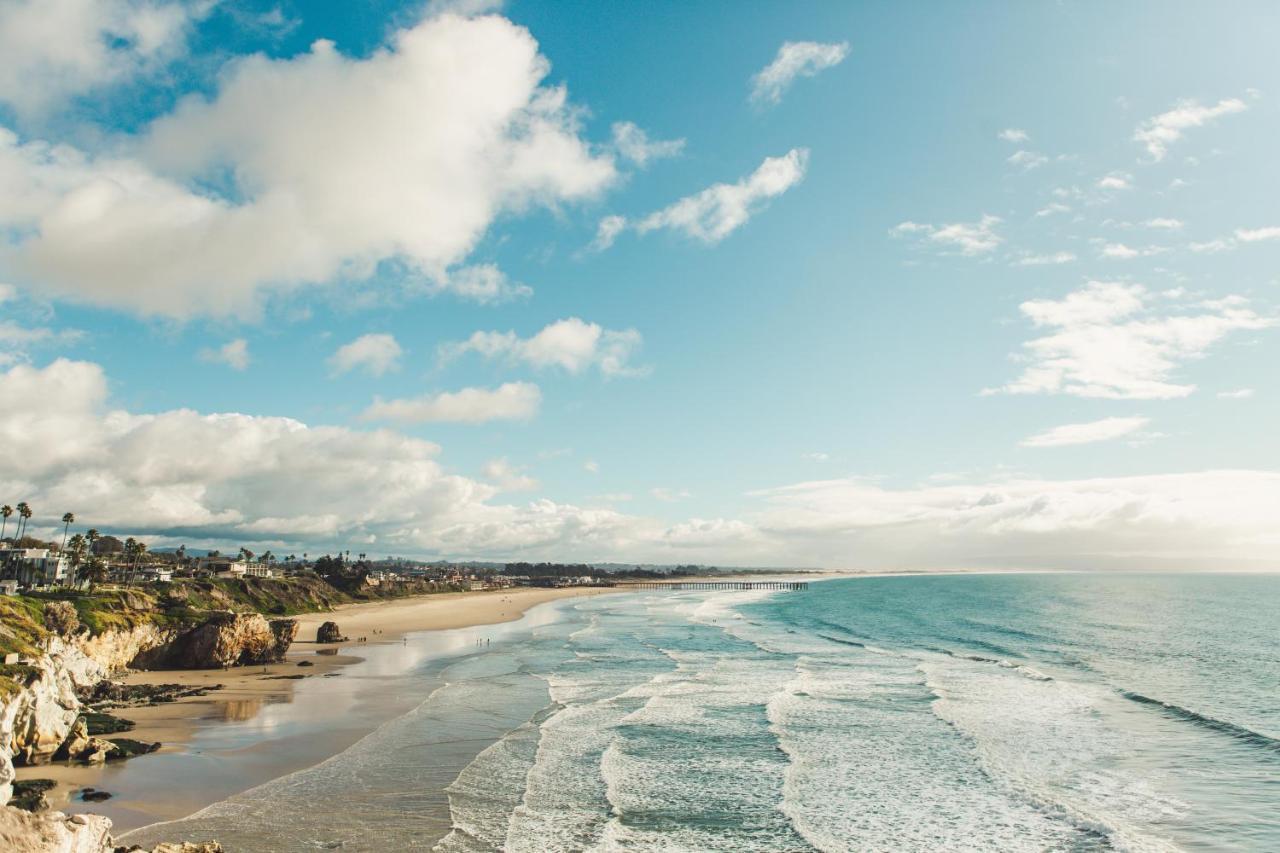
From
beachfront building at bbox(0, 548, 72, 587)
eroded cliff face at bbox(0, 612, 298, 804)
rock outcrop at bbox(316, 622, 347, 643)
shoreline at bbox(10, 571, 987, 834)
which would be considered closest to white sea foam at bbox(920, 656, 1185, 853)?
shoreline at bbox(10, 571, 987, 834)

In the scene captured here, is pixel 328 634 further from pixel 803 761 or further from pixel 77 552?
pixel 803 761

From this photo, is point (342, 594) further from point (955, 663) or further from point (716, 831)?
point (716, 831)

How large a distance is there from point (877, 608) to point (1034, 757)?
93.0 metres

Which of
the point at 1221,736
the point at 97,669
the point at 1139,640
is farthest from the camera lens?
the point at 1139,640

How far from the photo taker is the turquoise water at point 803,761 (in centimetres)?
2092

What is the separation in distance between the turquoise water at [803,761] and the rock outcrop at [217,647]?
1443 centimetres

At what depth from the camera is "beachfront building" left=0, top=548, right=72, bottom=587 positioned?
288 feet

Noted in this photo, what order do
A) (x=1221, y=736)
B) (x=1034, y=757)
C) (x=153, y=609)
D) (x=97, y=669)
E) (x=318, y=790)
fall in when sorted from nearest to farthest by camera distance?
(x=318, y=790)
(x=1034, y=757)
(x=1221, y=736)
(x=97, y=669)
(x=153, y=609)

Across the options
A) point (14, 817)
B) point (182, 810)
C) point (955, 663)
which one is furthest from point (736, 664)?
point (14, 817)

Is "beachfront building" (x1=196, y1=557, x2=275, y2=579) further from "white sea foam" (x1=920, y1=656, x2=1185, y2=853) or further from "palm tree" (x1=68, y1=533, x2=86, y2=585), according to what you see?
"white sea foam" (x1=920, y1=656, x2=1185, y2=853)

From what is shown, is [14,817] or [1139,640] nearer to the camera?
[14,817]

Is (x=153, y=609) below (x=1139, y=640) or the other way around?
the other way around

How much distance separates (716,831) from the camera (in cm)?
2117

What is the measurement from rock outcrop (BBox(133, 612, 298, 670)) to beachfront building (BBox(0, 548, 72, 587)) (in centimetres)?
4944
